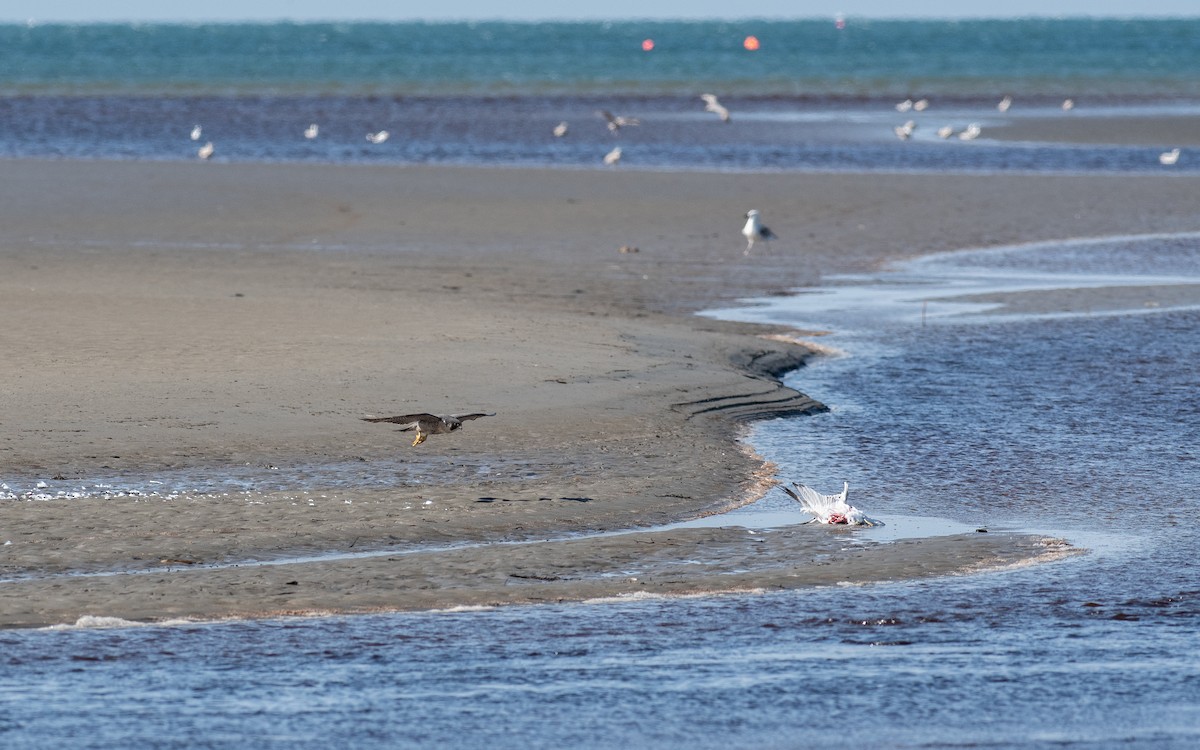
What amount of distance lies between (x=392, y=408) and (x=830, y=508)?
2.79 m

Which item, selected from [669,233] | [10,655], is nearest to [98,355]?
[10,655]

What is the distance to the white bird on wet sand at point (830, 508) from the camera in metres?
7.82

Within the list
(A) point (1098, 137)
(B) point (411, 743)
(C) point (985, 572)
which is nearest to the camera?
(B) point (411, 743)

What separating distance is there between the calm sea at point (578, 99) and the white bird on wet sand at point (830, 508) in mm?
21029

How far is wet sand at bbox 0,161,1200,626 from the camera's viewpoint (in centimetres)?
707

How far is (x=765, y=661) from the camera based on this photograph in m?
6.02

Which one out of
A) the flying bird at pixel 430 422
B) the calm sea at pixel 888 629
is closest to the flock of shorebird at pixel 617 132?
the calm sea at pixel 888 629

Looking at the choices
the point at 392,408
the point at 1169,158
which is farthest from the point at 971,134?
the point at 392,408

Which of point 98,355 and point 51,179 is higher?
point 51,179

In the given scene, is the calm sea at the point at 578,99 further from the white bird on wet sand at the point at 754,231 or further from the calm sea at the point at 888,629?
the calm sea at the point at 888,629

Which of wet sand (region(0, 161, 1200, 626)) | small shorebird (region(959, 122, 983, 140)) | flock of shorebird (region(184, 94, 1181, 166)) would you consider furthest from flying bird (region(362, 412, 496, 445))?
small shorebird (region(959, 122, 983, 140))

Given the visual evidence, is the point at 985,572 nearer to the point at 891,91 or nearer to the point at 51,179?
the point at 51,179

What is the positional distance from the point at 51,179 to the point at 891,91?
33692 mm

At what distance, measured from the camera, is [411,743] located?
17.2 feet
